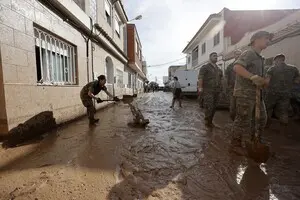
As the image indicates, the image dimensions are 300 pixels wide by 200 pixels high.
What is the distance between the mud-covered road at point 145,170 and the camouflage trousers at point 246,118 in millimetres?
391

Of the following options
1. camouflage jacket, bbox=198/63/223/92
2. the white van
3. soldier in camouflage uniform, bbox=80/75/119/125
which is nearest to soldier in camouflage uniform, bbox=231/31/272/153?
camouflage jacket, bbox=198/63/223/92

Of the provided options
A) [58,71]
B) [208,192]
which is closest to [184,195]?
[208,192]

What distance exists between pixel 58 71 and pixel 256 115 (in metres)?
4.99

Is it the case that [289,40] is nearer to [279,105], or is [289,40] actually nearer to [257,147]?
[279,105]

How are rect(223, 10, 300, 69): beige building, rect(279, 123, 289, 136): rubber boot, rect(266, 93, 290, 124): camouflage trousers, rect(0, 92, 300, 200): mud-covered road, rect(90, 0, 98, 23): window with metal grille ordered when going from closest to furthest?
rect(0, 92, 300, 200): mud-covered road, rect(266, 93, 290, 124): camouflage trousers, rect(279, 123, 289, 136): rubber boot, rect(223, 10, 300, 69): beige building, rect(90, 0, 98, 23): window with metal grille

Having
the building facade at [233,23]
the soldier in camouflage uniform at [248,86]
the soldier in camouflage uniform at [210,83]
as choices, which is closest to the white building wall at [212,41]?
the building facade at [233,23]

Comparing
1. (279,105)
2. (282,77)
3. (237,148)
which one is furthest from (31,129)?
(282,77)

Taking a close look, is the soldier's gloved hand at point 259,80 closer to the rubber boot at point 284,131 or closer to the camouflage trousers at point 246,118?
the camouflage trousers at point 246,118

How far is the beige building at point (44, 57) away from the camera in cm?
340

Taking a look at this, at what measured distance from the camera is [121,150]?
10.9 ft

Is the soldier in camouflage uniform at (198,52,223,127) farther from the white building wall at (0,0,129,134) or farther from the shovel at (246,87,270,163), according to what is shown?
the white building wall at (0,0,129,134)

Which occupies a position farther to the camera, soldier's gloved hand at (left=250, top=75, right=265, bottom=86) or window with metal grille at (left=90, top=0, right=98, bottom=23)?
window with metal grille at (left=90, top=0, right=98, bottom=23)

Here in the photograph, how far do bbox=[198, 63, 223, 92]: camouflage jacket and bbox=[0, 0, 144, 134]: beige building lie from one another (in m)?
3.78

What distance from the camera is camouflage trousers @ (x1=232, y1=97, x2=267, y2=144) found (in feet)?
9.41
